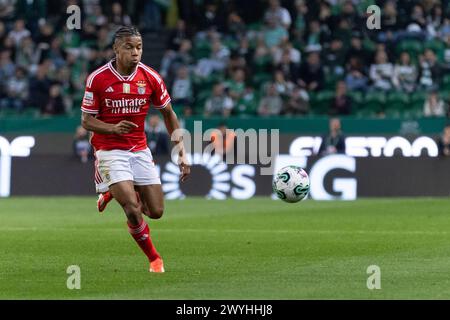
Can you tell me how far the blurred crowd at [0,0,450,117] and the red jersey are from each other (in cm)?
1360

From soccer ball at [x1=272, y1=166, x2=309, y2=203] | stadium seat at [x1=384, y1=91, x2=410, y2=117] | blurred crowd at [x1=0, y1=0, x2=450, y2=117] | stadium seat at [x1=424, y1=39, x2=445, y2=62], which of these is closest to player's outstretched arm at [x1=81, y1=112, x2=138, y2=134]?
soccer ball at [x1=272, y1=166, x2=309, y2=203]

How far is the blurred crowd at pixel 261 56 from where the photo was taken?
1021 inches

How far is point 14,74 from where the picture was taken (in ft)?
90.3

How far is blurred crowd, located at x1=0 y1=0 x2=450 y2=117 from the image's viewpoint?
25922mm

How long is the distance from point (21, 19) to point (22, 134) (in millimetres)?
5516

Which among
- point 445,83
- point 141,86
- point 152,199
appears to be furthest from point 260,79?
point 152,199

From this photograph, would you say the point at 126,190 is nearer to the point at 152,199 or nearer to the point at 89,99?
the point at 152,199

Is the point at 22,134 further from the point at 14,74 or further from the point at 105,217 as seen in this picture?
the point at 105,217

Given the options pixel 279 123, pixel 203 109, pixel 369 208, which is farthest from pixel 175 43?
pixel 369 208

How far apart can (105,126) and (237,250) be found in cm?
296

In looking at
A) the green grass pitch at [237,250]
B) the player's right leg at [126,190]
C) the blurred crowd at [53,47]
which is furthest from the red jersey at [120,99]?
the blurred crowd at [53,47]

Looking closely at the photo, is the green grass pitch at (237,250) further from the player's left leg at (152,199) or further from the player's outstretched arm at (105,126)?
the player's outstretched arm at (105,126)

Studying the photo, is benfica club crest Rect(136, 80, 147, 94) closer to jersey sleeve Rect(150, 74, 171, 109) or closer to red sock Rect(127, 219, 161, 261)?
jersey sleeve Rect(150, 74, 171, 109)

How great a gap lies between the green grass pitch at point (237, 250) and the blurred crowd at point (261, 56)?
447 centimetres
